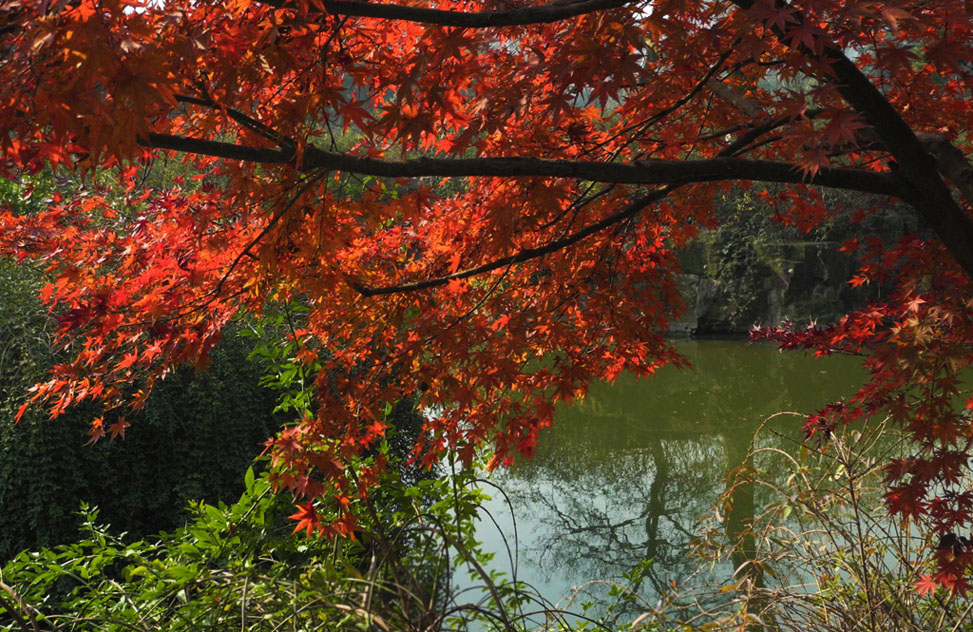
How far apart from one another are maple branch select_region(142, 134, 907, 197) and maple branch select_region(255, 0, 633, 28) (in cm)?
26

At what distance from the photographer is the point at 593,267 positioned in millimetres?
2328

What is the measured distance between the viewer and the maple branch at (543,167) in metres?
1.31

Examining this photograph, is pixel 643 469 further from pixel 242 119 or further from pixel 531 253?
pixel 242 119

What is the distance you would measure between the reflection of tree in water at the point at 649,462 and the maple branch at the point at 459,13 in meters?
2.16

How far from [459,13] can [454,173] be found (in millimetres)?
310

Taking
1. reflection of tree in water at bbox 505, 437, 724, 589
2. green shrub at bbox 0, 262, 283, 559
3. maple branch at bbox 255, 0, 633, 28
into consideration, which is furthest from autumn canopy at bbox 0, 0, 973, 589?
reflection of tree in water at bbox 505, 437, 724, 589

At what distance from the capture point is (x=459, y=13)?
4.40ft

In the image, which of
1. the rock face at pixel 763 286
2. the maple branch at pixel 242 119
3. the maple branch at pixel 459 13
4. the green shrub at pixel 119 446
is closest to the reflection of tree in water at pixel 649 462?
the rock face at pixel 763 286

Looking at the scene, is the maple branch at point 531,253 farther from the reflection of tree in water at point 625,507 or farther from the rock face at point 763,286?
the rock face at point 763,286

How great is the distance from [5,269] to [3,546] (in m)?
1.55

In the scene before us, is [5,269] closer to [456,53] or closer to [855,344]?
[456,53]

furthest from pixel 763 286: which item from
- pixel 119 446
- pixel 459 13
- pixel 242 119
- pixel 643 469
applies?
pixel 242 119

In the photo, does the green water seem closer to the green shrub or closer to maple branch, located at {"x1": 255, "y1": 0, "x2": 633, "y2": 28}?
the green shrub

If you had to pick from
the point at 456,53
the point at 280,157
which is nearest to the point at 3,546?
the point at 280,157
